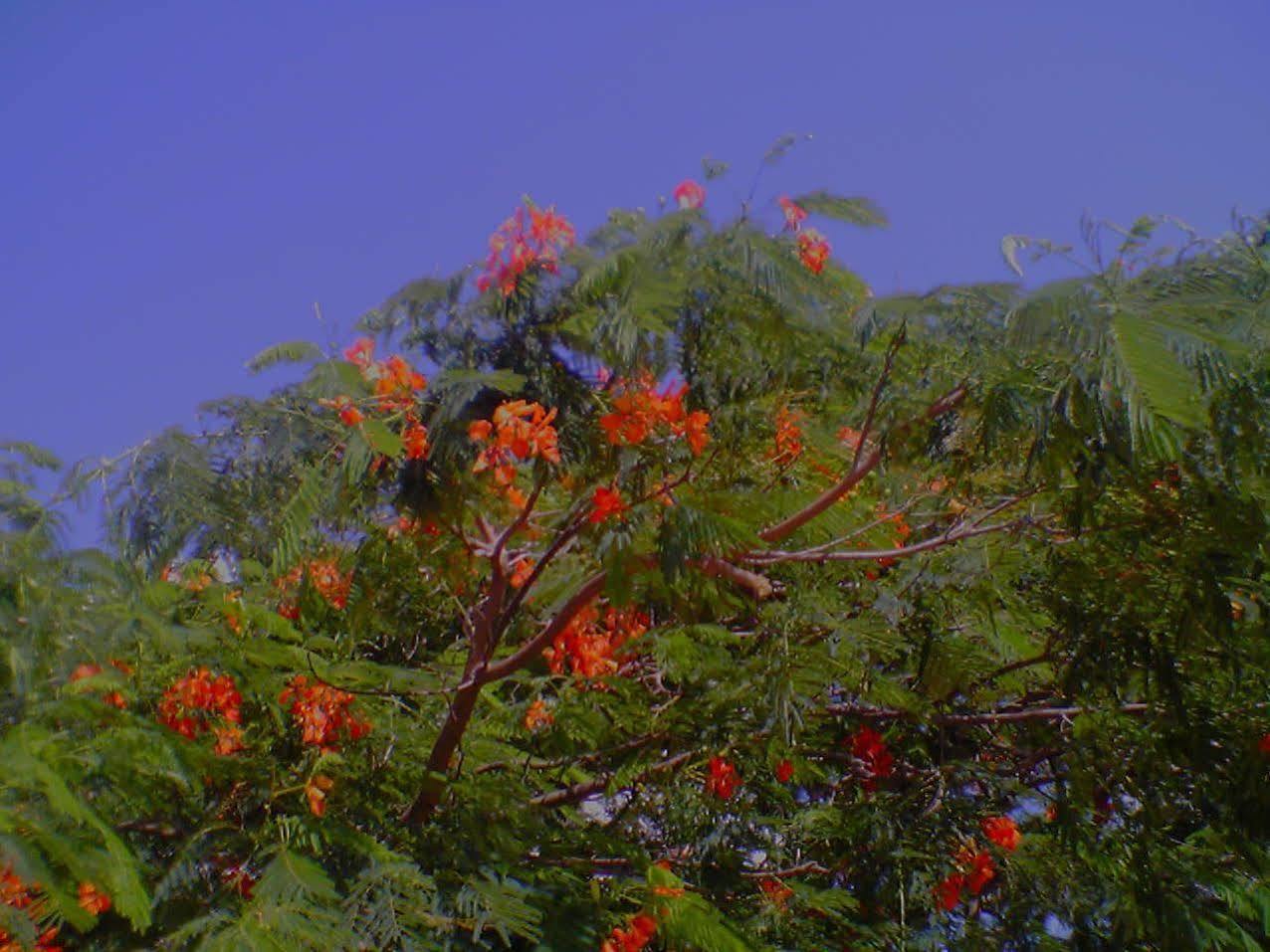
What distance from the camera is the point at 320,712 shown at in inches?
177

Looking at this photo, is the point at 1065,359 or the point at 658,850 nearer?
the point at 1065,359

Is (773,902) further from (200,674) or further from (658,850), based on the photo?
(200,674)

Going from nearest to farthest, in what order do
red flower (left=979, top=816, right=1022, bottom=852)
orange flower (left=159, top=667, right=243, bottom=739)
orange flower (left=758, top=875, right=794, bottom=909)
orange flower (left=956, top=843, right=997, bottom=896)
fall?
orange flower (left=159, top=667, right=243, bottom=739)
orange flower (left=758, top=875, right=794, bottom=909)
orange flower (left=956, top=843, right=997, bottom=896)
red flower (left=979, top=816, right=1022, bottom=852)

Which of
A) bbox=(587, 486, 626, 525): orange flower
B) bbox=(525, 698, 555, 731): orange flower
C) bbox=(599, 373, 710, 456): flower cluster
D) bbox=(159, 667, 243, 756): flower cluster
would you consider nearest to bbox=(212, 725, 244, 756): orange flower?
bbox=(159, 667, 243, 756): flower cluster

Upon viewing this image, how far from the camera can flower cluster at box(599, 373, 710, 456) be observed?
11.8ft

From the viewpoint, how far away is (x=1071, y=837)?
186 inches

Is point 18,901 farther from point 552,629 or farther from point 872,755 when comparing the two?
point 872,755

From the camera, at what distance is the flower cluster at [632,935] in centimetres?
407

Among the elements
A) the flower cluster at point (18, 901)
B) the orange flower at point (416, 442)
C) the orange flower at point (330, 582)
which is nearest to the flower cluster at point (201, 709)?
the orange flower at point (330, 582)

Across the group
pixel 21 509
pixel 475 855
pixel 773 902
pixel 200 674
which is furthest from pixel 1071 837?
pixel 21 509

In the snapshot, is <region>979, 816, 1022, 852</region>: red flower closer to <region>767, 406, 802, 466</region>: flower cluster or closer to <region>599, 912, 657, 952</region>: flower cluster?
<region>599, 912, 657, 952</region>: flower cluster

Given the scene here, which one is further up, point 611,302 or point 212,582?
point 611,302

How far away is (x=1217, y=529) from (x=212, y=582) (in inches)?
137

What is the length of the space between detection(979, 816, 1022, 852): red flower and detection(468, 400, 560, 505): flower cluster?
2.78 m
